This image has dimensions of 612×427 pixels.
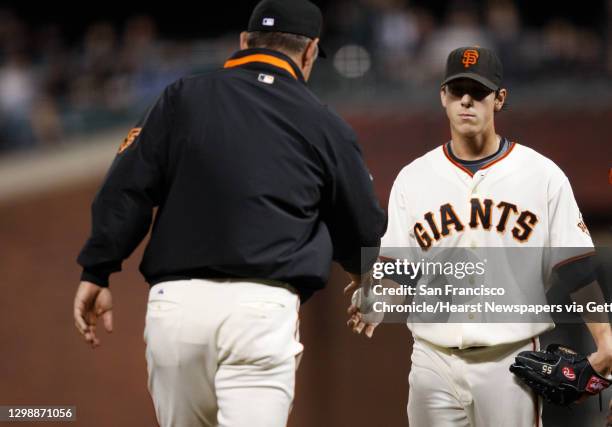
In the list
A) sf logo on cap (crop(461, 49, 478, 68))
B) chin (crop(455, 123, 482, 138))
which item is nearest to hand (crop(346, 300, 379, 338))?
chin (crop(455, 123, 482, 138))

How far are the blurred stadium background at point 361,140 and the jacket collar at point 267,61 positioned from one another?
3.13 metres

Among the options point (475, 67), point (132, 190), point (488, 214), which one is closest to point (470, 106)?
point (475, 67)

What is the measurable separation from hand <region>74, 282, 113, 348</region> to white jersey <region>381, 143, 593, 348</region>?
107 cm

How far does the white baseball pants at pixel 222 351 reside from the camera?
2861 millimetres

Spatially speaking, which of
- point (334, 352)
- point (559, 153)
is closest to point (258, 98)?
point (334, 352)

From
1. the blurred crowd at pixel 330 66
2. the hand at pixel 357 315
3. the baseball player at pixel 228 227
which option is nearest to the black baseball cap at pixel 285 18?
the baseball player at pixel 228 227

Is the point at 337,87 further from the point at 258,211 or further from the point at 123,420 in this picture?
the point at 258,211

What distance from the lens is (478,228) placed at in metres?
3.46

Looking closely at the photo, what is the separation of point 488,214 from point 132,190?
50.4 inches

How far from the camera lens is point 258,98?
298cm

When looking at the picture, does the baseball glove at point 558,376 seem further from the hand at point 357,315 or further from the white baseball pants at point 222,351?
the white baseball pants at point 222,351

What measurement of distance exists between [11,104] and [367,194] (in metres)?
5.42

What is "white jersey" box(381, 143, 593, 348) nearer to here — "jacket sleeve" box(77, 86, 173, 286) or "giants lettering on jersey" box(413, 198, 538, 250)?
"giants lettering on jersey" box(413, 198, 538, 250)

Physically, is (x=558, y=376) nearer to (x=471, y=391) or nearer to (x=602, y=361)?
(x=602, y=361)
